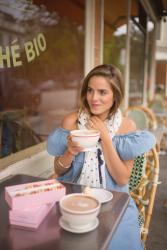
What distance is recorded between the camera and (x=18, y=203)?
2.71 ft

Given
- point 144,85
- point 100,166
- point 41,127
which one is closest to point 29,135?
point 41,127

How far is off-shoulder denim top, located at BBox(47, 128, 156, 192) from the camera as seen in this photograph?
1.29 m

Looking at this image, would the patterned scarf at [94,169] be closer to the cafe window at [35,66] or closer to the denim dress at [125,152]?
the denim dress at [125,152]

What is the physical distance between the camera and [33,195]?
83 centimetres

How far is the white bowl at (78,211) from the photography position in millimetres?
770

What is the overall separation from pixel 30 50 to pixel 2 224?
1090 mm

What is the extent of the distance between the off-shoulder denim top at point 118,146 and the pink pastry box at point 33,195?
0.45 m

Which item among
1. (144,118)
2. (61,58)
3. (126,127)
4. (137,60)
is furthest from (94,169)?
(137,60)

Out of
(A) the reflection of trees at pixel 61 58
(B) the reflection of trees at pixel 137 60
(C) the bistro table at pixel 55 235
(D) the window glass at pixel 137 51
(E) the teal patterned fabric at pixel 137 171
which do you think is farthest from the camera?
(B) the reflection of trees at pixel 137 60

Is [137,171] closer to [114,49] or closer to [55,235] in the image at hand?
[55,235]

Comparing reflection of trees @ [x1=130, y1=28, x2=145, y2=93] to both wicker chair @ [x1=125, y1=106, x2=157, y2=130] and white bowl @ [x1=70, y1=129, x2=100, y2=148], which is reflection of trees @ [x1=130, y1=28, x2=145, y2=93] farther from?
white bowl @ [x1=70, y1=129, x2=100, y2=148]

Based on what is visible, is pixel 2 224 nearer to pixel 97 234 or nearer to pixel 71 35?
pixel 97 234

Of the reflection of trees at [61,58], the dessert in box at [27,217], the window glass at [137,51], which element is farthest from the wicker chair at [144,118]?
the dessert in box at [27,217]

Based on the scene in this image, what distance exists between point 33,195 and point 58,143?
52 cm
